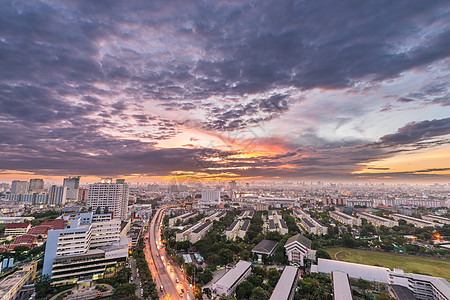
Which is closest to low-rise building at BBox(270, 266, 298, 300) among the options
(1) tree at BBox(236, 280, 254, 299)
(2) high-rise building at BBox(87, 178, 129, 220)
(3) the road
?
(1) tree at BBox(236, 280, 254, 299)

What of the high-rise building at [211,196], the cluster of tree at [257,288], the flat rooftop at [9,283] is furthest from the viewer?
the high-rise building at [211,196]

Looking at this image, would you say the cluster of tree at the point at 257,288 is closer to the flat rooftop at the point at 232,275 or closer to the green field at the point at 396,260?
the flat rooftop at the point at 232,275

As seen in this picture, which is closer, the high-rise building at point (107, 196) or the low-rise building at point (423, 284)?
the low-rise building at point (423, 284)

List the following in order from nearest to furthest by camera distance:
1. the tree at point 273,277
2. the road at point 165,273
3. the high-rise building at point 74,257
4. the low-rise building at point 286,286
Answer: the low-rise building at point 286,286
the road at point 165,273
the tree at point 273,277
the high-rise building at point 74,257

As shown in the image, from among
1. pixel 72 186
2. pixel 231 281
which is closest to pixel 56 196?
pixel 72 186

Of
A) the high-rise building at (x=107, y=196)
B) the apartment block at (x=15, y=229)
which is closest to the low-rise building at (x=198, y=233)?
the high-rise building at (x=107, y=196)

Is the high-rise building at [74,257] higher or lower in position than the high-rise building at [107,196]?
lower

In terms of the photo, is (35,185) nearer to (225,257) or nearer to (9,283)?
(9,283)
